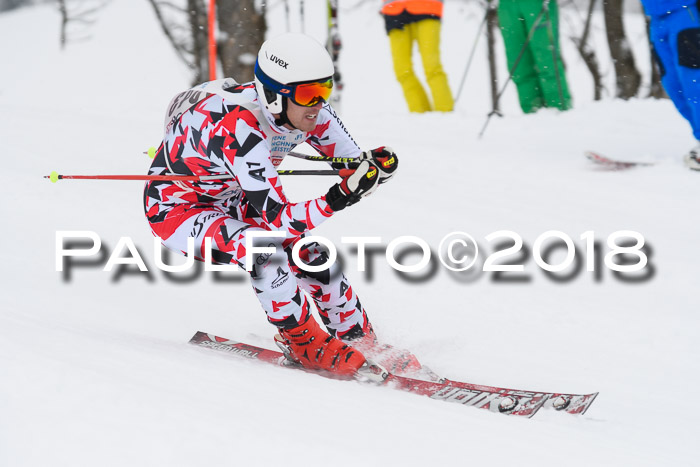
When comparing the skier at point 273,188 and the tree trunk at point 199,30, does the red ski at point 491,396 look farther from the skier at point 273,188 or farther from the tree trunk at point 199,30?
the tree trunk at point 199,30

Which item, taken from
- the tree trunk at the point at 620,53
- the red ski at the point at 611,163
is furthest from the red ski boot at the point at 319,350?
the tree trunk at the point at 620,53

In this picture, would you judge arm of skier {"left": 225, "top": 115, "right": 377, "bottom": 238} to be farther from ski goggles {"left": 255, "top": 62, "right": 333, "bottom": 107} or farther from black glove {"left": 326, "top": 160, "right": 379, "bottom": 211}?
ski goggles {"left": 255, "top": 62, "right": 333, "bottom": 107}

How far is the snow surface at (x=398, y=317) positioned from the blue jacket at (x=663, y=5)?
3.57 ft

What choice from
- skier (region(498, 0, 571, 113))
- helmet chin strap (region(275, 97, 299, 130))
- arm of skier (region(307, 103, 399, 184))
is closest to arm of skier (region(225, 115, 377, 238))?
helmet chin strap (region(275, 97, 299, 130))

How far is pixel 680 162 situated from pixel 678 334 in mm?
2111

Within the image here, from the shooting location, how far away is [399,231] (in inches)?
199

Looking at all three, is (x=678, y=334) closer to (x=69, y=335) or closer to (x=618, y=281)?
(x=618, y=281)

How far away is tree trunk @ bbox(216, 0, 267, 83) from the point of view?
722cm

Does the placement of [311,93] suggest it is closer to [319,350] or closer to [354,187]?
[354,187]

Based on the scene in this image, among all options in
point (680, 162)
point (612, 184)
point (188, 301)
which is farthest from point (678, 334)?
point (188, 301)

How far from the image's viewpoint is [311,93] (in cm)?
296

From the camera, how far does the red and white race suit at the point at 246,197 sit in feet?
9.61

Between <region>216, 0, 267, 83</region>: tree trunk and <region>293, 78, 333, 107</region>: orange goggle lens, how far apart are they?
14.5 ft

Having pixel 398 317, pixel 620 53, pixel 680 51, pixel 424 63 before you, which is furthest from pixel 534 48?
pixel 398 317
